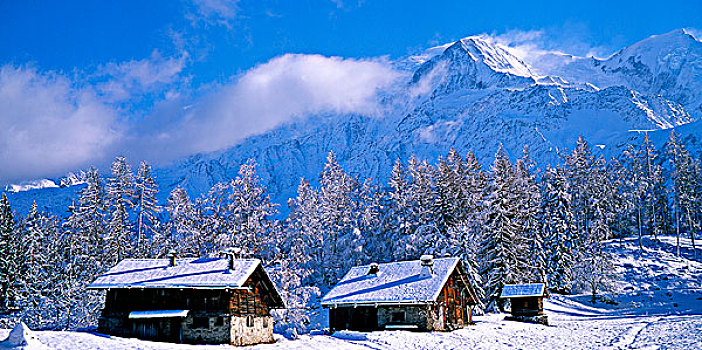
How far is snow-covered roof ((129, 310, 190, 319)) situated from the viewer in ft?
96.6

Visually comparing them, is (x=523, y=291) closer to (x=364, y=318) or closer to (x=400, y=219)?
(x=364, y=318)

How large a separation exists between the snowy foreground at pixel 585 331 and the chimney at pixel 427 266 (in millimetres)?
4301

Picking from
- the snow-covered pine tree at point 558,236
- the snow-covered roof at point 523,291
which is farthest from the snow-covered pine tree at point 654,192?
the snow-covered roof at point 523,291

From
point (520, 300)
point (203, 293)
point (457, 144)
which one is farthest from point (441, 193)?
point (457, 144)

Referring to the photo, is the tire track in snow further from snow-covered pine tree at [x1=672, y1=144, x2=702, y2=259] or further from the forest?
snow-covered pine tree at [x1=672, y1=144, x2=702, y2=259]

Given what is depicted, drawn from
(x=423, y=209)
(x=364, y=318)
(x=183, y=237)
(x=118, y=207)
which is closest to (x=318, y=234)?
(x=423, y=209)

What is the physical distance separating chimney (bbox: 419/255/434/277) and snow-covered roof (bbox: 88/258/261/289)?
11.5 metres

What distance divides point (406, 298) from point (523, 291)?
1363 centimetres

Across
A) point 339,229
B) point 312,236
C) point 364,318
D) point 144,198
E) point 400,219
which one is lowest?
point 364,318

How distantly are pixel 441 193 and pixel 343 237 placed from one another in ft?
48.2

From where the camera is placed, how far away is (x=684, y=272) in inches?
2539

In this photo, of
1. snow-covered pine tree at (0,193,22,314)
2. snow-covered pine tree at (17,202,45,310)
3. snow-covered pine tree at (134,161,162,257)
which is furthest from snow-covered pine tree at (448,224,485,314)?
snow-covered pine tree at (17,202,45,310)

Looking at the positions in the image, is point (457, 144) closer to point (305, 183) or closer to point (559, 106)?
point (559, 106)

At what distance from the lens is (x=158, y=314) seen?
29.6 meters
